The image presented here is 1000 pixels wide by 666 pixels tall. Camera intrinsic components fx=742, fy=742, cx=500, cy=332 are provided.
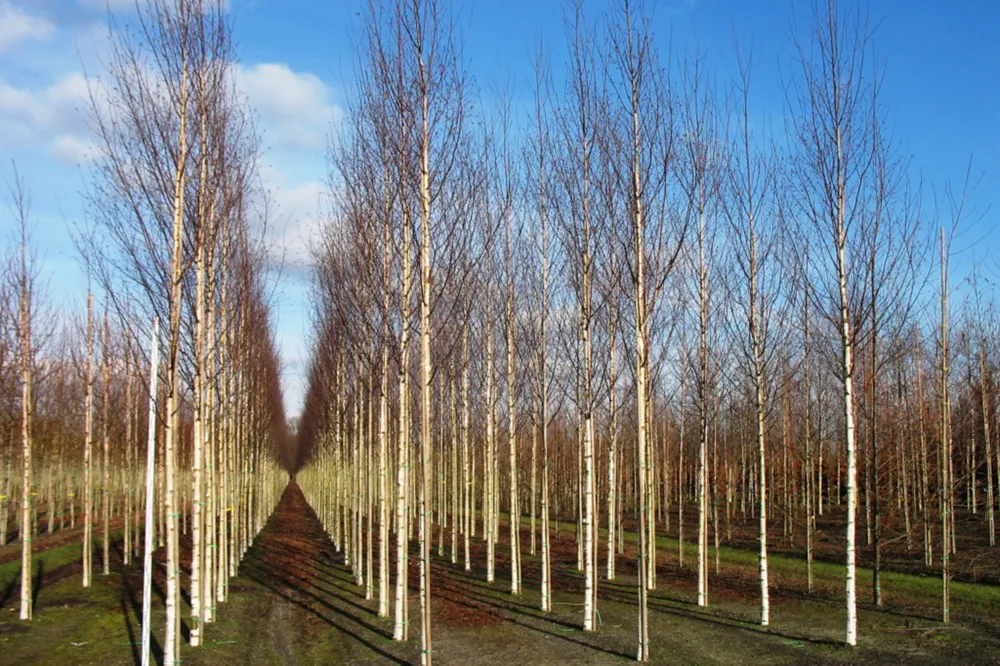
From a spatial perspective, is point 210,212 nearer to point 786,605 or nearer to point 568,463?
point 786,605

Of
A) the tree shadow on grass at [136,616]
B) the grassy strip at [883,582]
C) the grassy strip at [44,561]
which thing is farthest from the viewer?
the grassy strip at [44,561]

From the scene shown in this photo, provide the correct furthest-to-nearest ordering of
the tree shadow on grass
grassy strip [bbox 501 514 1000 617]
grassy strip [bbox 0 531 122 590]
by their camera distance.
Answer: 1. grassy strip [bbox 0 531 122 590]
2. grassy strip [bbox 501 514 1000 617]
3. the tree shadow on grass

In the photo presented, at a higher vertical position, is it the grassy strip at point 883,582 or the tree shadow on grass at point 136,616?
the tree shadow on grass at point 136,616

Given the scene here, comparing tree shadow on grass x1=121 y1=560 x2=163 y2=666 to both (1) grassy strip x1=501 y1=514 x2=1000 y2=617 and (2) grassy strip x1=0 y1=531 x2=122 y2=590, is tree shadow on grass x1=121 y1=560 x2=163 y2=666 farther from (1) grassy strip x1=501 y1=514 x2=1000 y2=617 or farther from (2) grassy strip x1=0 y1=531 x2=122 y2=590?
(1) grassy strip x1=501 y1=514 x2=1000 y2=617

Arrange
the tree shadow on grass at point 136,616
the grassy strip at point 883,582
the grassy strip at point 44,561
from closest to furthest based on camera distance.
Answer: the tree shadow on grass at point 136,616
the grassy strip at point 883,582
the grassy strip at point 44,561

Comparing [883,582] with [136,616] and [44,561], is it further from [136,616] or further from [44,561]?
[44,561]

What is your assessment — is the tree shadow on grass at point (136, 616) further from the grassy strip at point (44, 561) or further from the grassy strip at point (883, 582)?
the grassy strip at point (883, 582)

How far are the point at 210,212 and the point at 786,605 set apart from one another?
34.7 feet

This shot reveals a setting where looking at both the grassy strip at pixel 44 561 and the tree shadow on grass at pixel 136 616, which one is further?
the grassy strip at pixel 44 561

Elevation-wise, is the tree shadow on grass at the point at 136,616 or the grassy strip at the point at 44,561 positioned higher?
the tree shadow on grass at the point at 136,616

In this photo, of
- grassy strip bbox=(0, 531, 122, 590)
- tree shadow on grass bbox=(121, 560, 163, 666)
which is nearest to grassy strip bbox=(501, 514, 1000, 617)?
tree shadow on grass bbox=(121, 560, 163, 666)

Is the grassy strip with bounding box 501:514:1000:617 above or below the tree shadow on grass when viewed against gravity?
below

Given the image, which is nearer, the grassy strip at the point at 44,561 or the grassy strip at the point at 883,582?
the grassy strip at the point at 883,582

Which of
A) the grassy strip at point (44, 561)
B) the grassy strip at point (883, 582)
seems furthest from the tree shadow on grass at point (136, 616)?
the grassy strip at point (883, 582)
